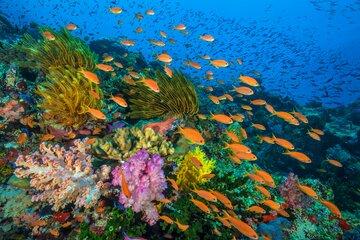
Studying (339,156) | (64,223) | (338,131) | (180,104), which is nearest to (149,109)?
(180,104)

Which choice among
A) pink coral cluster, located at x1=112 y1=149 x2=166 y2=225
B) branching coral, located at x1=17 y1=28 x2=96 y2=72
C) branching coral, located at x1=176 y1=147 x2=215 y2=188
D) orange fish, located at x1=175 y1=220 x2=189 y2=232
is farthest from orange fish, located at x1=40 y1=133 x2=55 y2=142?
orange fish, located at x1=175 y1=220 x2=189 y2=232

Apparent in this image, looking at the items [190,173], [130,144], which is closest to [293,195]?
[190,173]

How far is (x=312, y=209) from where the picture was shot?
24.1ft

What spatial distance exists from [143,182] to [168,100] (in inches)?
92.0

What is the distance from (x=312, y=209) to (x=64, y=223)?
5832 millimetres

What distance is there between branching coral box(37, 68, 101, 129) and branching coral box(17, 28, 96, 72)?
96 cm

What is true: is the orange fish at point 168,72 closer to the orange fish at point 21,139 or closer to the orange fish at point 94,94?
the orange fish at point 94,94

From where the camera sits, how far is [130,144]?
5.39 meters

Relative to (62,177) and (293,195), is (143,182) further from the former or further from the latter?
(293,195)

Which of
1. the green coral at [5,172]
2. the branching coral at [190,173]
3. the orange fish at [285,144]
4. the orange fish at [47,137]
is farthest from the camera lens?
the orange fish at [285,144]

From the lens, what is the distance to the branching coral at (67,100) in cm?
577

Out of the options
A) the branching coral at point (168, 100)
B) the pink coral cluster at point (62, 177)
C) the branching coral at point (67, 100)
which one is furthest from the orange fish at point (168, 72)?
the pink coral cluster at point (62, 177)

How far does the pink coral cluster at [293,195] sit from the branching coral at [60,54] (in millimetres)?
5671

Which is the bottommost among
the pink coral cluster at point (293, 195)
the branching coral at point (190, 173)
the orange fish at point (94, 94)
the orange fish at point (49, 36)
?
the pink coral cluster at point (293, 195)
